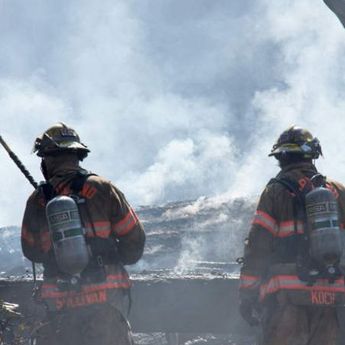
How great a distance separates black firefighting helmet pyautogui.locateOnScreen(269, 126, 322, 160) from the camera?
533 cm

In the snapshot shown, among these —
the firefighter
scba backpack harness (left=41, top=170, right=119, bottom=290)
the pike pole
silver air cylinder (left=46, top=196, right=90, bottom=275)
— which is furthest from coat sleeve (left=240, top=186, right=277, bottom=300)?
the pike pole

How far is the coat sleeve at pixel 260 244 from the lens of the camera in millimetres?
5062

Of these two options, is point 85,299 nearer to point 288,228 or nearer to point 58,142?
point 58,142

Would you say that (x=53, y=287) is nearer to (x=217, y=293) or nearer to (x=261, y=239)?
(x=261, y=239)

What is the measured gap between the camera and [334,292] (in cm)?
505

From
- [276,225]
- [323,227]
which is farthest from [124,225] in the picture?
[323,227]

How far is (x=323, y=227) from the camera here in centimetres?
478

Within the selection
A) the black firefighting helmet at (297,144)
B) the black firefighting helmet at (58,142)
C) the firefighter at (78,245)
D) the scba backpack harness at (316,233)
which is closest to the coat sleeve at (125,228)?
the firefighter at (78,245)

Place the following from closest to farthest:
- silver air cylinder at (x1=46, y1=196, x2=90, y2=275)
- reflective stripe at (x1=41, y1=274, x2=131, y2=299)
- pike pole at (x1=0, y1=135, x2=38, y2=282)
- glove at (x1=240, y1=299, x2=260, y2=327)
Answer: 1. silver air cylinder at (x1=46, y1=196, x2=90, y2=275)
2. reflective stripe at (x1=41, y1=274, x2=131, y2=299)
3. glove at (x1=240, y1=299, x2=260, y2=327)
4. pike pole at (x1=0, y1=135, x2=38, y2=282)

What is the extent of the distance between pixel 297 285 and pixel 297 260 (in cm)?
18

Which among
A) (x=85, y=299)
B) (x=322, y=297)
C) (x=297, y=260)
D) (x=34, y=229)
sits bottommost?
(x=322, y=297)

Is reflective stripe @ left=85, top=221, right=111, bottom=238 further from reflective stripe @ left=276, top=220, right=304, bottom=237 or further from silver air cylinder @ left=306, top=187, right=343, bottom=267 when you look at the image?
silver air cylinder @ left=306, top=187, right=343, bottom=267

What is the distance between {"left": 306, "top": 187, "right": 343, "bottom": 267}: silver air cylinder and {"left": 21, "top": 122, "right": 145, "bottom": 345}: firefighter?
1.22m

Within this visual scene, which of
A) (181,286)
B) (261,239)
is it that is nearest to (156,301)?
(181,286)
